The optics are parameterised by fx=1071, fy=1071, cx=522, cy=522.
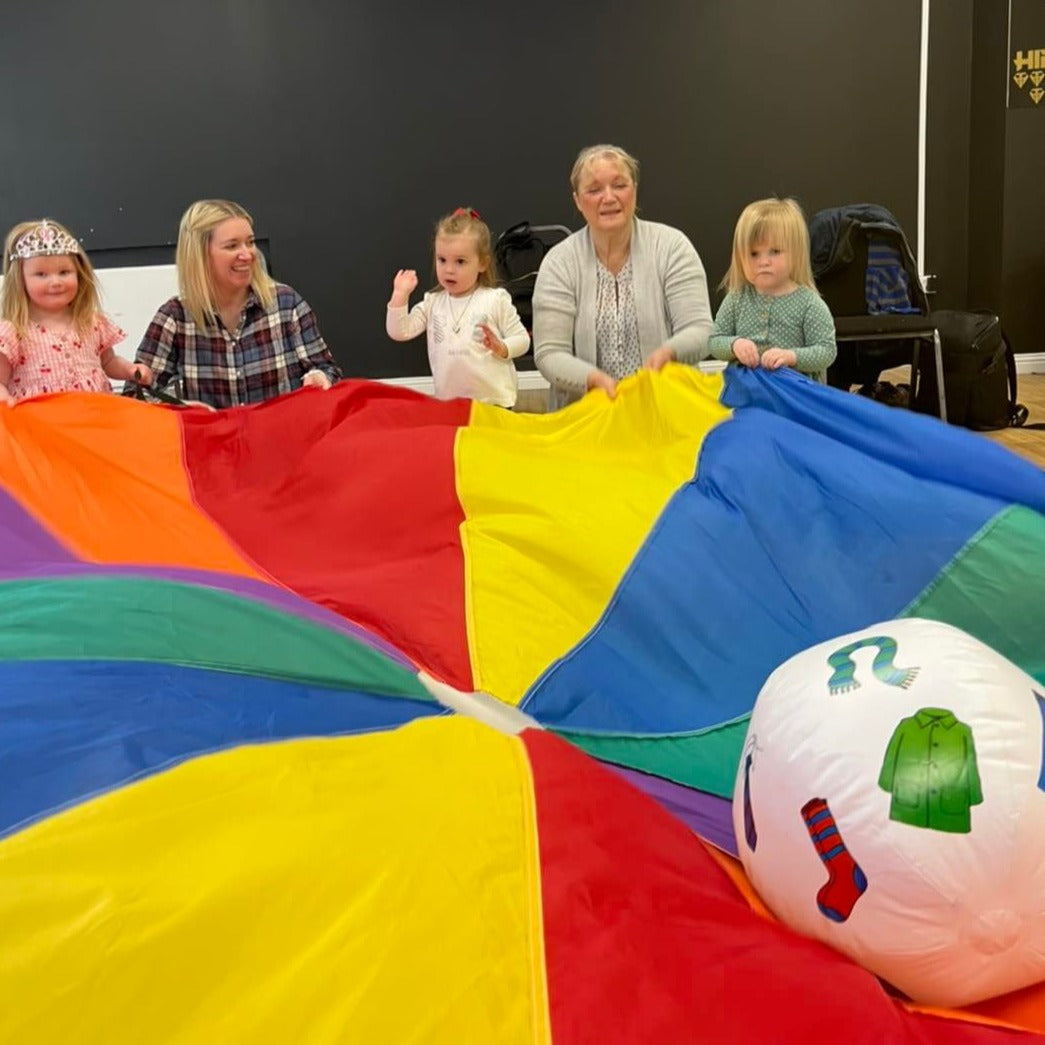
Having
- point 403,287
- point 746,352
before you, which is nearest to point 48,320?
point 403,287

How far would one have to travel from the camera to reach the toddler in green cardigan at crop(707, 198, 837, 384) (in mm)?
2693

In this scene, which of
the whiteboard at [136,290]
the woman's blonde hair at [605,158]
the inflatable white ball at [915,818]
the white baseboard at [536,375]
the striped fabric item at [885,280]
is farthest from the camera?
the white baseboard at [536,375]

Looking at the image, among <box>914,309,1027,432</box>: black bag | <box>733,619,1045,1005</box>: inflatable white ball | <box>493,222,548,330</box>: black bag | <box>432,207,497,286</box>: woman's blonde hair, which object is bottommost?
<box>914,309,1027,432</box>: black bag

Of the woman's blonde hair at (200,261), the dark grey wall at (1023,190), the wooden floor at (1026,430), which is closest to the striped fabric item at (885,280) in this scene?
the wooden floor at (1026,430)

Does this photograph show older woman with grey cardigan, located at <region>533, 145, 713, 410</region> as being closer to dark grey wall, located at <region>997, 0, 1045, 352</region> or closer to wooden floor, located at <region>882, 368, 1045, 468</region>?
wooden floor, located at <region>882, 368, 1045, 468</region>

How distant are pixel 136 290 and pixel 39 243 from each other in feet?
9.23

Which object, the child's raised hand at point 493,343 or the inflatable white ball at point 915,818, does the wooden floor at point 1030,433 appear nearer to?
the child's raised hand at point 493,343

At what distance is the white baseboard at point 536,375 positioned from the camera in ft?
18.2

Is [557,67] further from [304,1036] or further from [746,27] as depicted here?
[304,1036]

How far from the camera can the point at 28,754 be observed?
3.34ft

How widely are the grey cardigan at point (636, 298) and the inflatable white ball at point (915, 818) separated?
1.75 meters

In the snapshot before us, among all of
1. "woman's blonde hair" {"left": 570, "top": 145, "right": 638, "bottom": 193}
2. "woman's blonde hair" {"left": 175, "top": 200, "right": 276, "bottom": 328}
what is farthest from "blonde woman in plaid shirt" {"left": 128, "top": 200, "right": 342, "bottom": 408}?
"woman's blonde hair" {"left": 570, "top": 145, "right": 638, "bottom": 193}

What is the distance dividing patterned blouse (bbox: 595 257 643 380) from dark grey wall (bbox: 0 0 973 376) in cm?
281

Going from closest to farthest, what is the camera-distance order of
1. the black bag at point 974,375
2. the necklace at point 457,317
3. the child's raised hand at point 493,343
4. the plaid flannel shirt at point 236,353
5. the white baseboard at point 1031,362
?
1. the plaid flannel shirt at point 236,353
2. the child's raised hand at point 493,343
3. the necklace at point 457,317
4. the black bag at point 974,375
5. the white baseboard at point 1031,362
